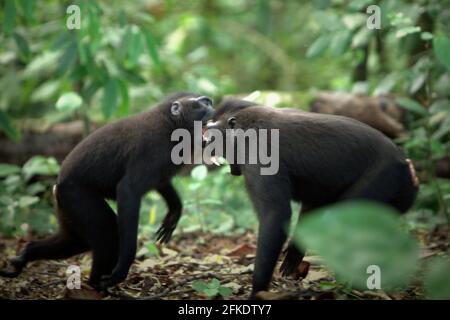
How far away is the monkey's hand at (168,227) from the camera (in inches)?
229

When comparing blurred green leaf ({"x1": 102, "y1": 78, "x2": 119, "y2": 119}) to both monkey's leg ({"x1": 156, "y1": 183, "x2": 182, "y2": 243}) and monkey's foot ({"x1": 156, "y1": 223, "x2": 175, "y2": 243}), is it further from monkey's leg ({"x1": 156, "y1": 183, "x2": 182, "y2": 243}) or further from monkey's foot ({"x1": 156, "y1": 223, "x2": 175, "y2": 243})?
monkey's foot ({"x1": 156, "y1": 223, "x2": 175, "y2": 243})

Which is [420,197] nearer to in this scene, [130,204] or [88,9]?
[130,204]

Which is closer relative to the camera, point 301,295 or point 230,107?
point 301,295

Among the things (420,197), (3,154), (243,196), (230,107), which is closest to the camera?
(230,107)

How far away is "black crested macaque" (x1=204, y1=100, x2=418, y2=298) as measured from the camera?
14.8 ft

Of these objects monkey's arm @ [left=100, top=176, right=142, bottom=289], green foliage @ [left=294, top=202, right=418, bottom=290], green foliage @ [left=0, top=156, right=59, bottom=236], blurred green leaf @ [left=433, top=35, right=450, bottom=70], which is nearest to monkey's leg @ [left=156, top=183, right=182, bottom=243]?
monkey's arm @ [left=100, top=176, right=142, bottom=289]

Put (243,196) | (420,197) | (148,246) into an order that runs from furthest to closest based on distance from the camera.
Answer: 1. (243,196)
2. (420,197)
3. (148,246)

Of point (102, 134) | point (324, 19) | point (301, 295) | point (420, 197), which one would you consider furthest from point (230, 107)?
point (420, 197)

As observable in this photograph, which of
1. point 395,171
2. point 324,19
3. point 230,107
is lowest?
point 395,171

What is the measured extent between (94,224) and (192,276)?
3.14 ft

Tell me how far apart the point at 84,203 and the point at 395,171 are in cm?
258

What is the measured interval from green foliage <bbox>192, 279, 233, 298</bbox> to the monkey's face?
1.63 m

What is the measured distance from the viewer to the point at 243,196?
8.55 m

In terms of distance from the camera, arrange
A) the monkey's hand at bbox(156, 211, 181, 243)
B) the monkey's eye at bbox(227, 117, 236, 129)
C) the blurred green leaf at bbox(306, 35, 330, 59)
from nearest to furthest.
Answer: the monkey's eye at bbox(227, 117, 236, 129)
the monkey's hand at bbox(156, 211, 181, 243)
the blurred green leaf at bbox(306, 35, 330, 59)
